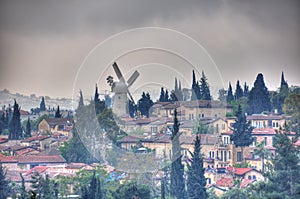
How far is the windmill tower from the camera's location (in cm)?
3600

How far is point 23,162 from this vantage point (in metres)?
28.4

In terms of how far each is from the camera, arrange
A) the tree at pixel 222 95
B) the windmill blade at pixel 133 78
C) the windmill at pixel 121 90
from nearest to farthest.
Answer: the windmill blade at pixel 133 78
the windmill at pixel 121 90
the tree at pixel 222 95

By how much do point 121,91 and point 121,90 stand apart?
0.10m

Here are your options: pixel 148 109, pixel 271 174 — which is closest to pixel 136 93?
pixel 148 109

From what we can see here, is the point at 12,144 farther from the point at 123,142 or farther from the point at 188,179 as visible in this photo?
the point at 188,179

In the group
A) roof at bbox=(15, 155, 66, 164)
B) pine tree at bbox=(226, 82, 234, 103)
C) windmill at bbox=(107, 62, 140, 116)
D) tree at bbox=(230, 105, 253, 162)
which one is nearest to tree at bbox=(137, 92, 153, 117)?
windmill at bbox=(107, 62, 140, 116)

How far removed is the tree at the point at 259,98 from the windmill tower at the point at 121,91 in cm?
497

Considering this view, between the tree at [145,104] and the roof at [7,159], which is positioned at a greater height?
the tree at [145,104]

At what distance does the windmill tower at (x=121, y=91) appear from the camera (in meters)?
36.0

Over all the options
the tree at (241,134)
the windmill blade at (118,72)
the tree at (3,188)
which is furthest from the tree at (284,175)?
the windmill blade at (118,72)

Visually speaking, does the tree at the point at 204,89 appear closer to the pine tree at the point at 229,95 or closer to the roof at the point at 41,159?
the pine tree at the point at 229,95

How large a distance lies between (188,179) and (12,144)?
14.4 m

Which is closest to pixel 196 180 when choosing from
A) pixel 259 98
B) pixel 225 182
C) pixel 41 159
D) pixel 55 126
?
pixel 225 182

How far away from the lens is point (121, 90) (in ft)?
120
